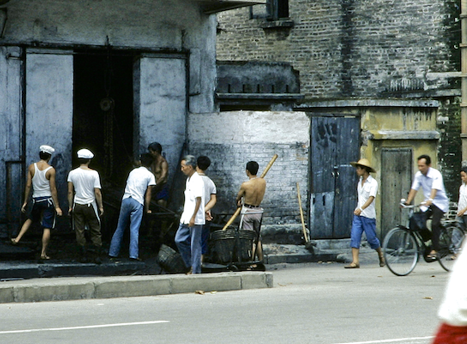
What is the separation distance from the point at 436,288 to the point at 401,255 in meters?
1.59

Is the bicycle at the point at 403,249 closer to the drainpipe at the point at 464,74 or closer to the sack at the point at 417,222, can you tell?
the sack at the point at 417,222

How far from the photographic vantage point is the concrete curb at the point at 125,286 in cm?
988

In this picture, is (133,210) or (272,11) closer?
(133,210)

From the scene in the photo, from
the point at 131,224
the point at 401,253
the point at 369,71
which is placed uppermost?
the point at 369,71

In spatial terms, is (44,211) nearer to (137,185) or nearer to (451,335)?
(137,185)

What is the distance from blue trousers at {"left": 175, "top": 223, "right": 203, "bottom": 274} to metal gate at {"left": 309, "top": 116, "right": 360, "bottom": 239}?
204 inches

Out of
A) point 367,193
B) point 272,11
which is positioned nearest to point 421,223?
point 367,193

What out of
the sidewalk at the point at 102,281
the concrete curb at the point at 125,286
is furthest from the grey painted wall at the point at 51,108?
the concrete curb at the point at 125,286

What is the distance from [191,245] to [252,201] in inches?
78.4

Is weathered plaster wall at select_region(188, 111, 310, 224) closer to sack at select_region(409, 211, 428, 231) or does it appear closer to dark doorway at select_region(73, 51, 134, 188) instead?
dark doorway at select_region(73, 51, 134, 188)

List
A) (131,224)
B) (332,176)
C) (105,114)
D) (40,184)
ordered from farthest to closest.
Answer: (105,114)
(332,176)
(131,224)
(40,184)

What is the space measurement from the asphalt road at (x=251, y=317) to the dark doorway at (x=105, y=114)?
7544mm

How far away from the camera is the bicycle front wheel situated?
12359 mm

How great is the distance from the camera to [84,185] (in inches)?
514
